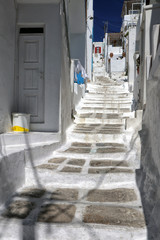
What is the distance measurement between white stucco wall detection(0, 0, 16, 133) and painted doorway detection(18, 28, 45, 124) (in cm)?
27

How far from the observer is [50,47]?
189 inches

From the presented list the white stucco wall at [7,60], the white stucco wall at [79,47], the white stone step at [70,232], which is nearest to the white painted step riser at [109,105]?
the white stucco wall at [79,47]

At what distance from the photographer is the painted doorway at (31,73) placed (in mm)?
4930

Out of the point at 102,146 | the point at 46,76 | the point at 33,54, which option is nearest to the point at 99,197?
the point at 102,146

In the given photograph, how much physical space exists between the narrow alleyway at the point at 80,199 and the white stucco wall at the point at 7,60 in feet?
4.30

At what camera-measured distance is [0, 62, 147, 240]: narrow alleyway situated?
1.86 metres

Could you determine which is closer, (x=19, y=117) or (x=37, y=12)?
(x=19, y=117)

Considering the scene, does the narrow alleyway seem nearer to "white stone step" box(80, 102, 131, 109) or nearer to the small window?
the small window

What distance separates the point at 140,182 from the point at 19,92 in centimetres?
346

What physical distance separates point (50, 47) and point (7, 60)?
39.5 inches

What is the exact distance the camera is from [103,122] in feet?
22.2

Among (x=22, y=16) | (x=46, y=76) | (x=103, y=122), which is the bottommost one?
(x=103, y=122)

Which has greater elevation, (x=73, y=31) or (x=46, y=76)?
(x=73, y=31)

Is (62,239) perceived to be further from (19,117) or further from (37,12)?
(37,12)
